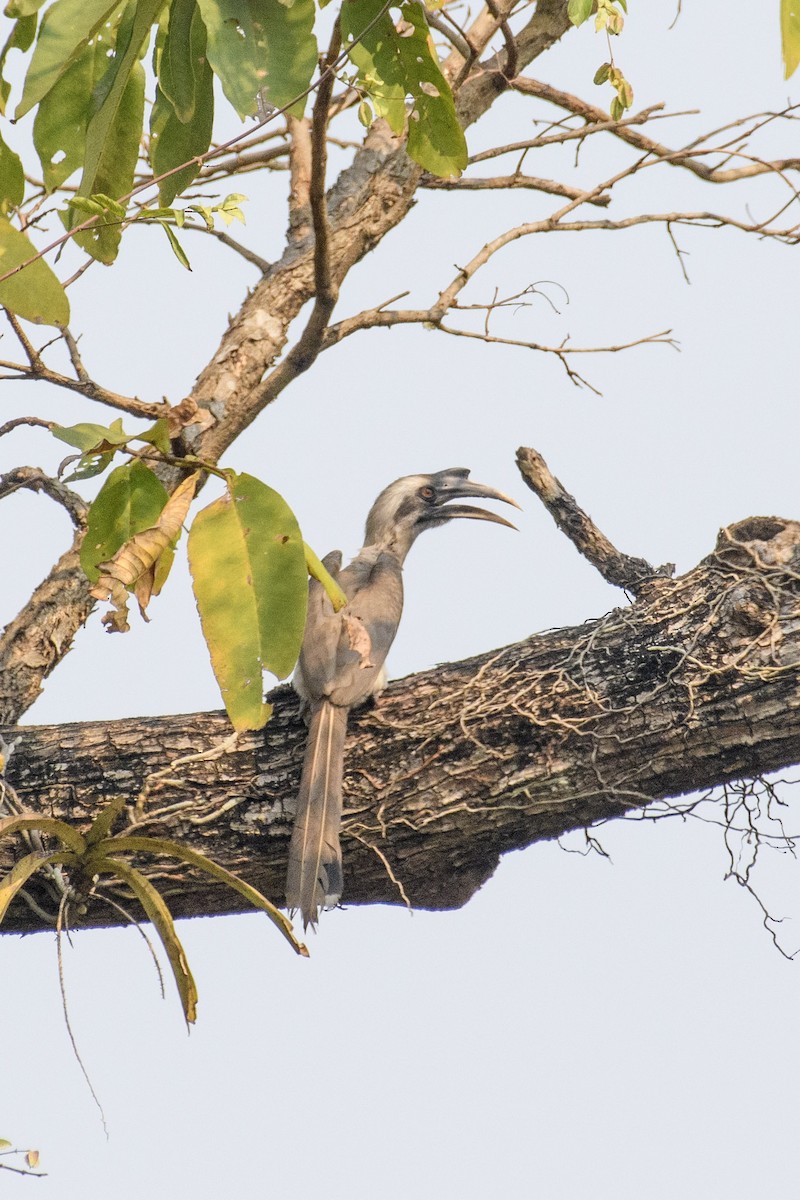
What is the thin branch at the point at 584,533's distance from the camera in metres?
4.25

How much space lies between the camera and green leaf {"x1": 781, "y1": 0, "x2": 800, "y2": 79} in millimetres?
1813

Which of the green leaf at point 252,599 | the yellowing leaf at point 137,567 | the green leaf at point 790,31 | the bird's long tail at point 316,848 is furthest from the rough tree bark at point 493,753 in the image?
the green leaf at point 790,31

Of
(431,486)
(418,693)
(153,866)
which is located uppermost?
Result: (431,486)

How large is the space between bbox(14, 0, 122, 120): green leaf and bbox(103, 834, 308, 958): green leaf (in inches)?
74.1

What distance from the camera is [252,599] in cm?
225

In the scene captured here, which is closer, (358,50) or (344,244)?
(358,50)

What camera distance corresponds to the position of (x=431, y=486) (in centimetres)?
636

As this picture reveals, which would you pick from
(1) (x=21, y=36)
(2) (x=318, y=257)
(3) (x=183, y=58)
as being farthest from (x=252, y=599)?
(2) (x=318, y=257)

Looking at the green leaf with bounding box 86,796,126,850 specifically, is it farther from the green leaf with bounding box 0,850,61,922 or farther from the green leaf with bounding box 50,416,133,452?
the green leaf with bounding box 50,416,133,452

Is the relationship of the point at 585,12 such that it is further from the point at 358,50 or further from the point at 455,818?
the point at 455,818

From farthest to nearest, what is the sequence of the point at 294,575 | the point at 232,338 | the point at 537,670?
the point at 232,338
the point at 537,670
the point at 294,575

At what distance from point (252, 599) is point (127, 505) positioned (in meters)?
0.33

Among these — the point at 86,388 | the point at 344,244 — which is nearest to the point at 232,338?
the point at 344,244

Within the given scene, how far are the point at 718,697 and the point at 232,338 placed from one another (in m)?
2.42
